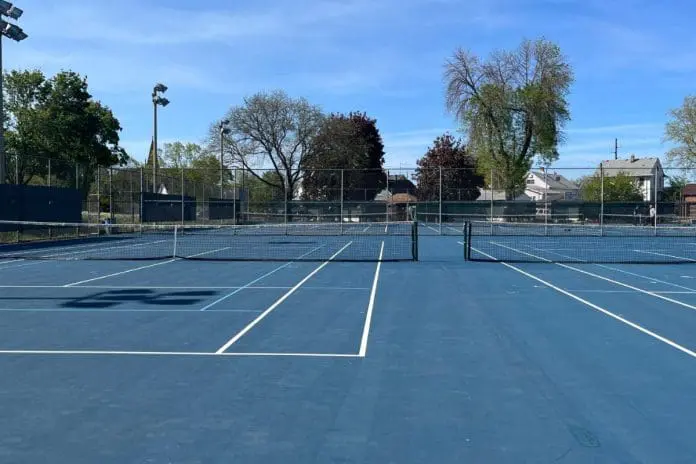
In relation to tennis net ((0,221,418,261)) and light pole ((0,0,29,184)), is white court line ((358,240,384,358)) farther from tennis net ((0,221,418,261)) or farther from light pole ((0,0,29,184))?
light pole ((0,0,29,184))

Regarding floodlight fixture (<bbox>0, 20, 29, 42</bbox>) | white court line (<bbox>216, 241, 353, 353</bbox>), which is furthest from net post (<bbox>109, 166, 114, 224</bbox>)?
white court line (<bbox>216, 241, 353, 353</bbox>)

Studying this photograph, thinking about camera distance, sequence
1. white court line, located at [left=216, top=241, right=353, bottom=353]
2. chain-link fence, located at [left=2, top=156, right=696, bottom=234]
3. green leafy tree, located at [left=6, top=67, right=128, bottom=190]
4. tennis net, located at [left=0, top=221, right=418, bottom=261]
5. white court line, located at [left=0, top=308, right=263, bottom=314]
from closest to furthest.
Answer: white court line, located at [left=216, top=241, right=353, bottom=353] < white court line, located at [left=0, top=308, right=263, bottom=314] < tennis net, located at [left=0, top=221, right=418, bottom=261] < chain-link fence, located at [left=2, top=156, right=696, bottom=234] < green leafy tree, located at [left=6, top=67, right=128, bottom=190]

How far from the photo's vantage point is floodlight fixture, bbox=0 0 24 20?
94.1 ft

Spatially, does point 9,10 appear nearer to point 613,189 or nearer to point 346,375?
point 346,375

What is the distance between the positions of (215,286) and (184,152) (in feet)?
252

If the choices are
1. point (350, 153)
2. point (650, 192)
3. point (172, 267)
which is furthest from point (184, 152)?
point (172, 267)

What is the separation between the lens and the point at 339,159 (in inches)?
2682

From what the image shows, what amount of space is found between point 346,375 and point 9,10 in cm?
2824

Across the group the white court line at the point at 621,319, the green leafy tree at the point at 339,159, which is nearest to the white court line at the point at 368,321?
the white court line at the point at 621,319

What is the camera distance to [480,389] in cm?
684

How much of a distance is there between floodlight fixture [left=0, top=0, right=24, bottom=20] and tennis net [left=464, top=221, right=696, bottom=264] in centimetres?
2135

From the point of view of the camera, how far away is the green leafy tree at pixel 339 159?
59.1m

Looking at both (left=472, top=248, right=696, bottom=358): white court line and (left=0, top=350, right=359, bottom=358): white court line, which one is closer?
(left=0, top=350, right=359, bottom=358): white court line

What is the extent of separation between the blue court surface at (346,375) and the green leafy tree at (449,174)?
3731cm
